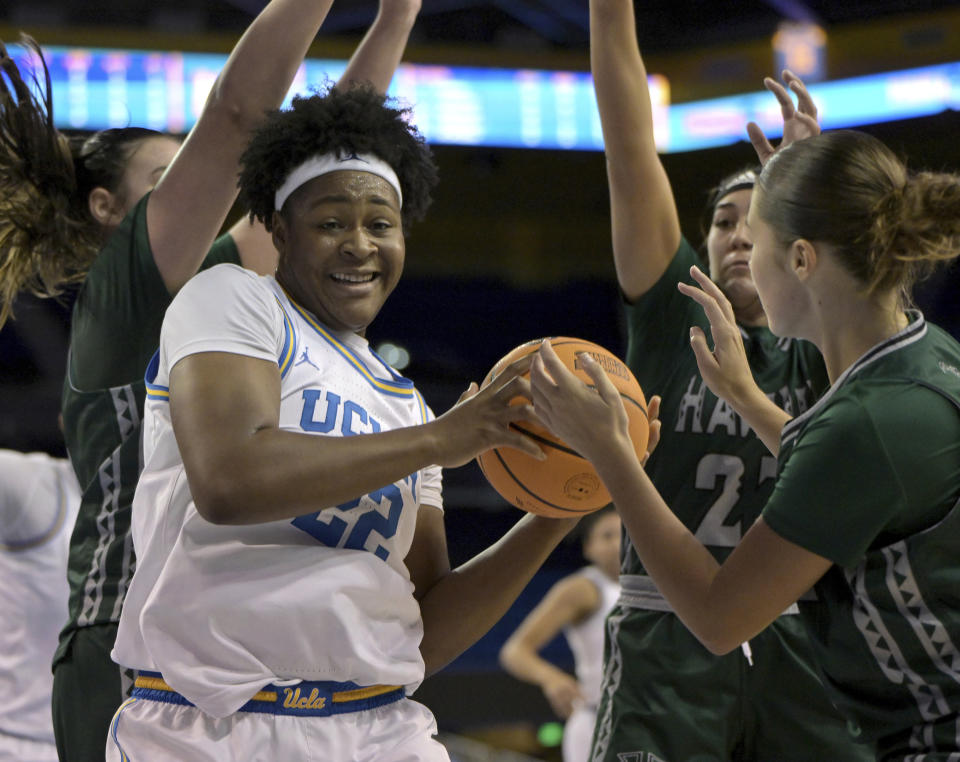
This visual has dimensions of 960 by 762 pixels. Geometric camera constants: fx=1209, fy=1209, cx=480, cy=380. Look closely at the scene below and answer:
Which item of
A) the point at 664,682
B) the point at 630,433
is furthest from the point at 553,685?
the point at 630,433

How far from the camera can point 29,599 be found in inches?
164

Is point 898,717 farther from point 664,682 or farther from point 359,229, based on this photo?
point 359,229

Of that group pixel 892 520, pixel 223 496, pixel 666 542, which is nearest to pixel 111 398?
pixel 223 496

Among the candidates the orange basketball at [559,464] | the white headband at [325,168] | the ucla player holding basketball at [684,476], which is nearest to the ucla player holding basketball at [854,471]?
the orange basketball at [559,464]

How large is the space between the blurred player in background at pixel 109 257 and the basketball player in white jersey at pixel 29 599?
4.05 ft

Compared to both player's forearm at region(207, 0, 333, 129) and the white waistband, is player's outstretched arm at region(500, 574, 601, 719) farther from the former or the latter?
player's forearm at region(207, 0, 333, 129)

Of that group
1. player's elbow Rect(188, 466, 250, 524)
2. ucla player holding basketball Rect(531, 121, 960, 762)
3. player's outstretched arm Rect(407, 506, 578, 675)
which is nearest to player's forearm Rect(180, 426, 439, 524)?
player's elbow Rect(188, 466, 250, 524)

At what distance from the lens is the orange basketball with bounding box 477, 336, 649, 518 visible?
7.74 feet

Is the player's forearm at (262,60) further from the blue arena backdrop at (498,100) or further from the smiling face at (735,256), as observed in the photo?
the blue arena backdrop at (498,100)

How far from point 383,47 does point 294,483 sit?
171 centimetres

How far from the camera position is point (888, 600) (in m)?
2.13

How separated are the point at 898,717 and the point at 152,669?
1.35 metres

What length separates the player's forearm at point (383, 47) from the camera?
3336mm

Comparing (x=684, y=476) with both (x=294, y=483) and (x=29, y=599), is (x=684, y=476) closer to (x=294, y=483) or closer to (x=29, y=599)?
(x=294, y=483)
